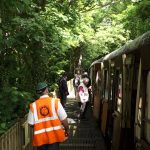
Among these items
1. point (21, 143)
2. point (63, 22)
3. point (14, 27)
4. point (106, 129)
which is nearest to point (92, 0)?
point (63, 22)

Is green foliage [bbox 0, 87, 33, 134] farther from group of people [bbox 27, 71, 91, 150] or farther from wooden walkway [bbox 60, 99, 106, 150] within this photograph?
wooden walkway [bbox 60, 99, 106, 150]

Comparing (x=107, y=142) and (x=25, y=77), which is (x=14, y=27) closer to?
(x=25, y=77)

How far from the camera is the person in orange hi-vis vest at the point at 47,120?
798 centimetres

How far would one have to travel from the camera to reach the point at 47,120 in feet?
26.3

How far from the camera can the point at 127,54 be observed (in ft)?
31.8

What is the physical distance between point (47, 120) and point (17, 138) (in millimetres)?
1321

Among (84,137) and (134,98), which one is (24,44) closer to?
(134,98)

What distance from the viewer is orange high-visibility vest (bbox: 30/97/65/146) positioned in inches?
314

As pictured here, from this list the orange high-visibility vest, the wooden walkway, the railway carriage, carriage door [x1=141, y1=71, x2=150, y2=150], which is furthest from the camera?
the wooden walkway

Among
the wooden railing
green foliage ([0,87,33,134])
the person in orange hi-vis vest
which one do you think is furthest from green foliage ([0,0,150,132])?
the person in orange hi-vis vest

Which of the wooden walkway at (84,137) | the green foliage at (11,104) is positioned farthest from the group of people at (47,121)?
the wooden walkway at (84,137)

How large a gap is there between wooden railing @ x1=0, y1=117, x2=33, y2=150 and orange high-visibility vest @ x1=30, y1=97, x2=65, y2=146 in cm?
47

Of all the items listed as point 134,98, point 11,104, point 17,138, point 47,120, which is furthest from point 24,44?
point 47,120

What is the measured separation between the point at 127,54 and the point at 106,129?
4.79 m
